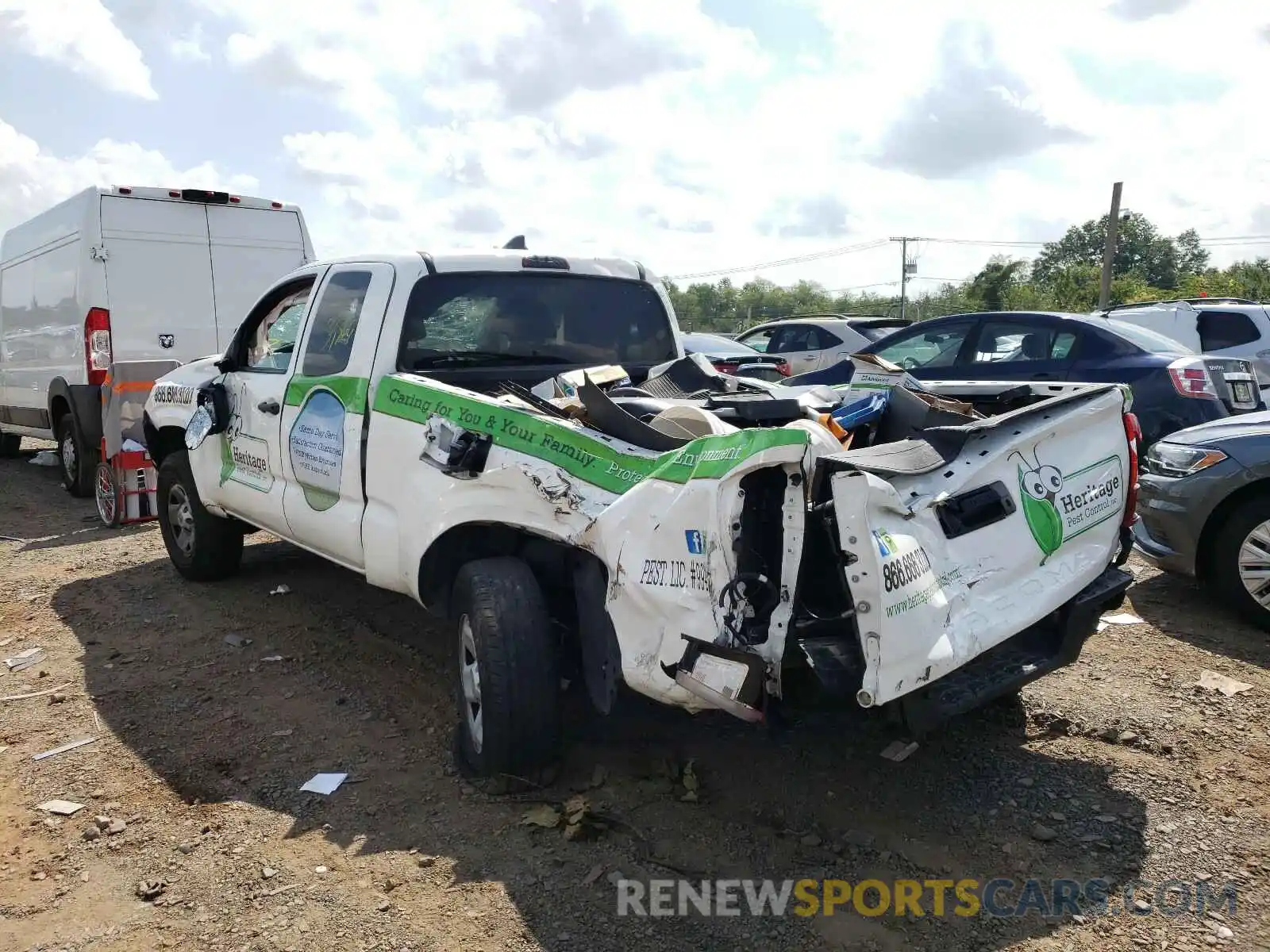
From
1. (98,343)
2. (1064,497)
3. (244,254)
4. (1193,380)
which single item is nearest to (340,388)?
(1064,497)

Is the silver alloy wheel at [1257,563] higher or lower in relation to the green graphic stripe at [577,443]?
lower

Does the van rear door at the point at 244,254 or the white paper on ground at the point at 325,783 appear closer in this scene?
the white paper on ground at the point at 325,783

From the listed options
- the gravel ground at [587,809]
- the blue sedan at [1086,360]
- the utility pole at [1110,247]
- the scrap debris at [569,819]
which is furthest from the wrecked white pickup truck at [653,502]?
the utility pole at [1110,247]

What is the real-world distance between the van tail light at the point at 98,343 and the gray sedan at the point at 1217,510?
→ 8355 millimetres

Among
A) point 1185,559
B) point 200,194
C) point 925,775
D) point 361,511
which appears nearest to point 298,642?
point 361,511

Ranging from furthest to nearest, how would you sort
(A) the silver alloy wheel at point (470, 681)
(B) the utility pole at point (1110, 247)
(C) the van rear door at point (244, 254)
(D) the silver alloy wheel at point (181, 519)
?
(B) the utility pole at point (1110, 247) → (C) the van rear door at point (244, 254) → (D) the silver alloy wheel at point (181, 519) → (A) the silver alloy wheel at point (470, 681)

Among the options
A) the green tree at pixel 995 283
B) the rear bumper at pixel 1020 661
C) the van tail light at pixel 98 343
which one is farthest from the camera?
the green tree at pixel 995 283

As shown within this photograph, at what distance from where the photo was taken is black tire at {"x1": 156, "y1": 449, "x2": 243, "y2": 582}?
632cm

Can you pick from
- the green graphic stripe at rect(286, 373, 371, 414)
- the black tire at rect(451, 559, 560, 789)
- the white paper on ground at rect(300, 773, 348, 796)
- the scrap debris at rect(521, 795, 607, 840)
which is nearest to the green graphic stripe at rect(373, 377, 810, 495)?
the green graphic stripe at rect(286, 373, 371, 414)

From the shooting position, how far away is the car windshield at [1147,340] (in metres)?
8.18

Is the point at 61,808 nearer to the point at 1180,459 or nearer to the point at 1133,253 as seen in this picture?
the point at 1180,459

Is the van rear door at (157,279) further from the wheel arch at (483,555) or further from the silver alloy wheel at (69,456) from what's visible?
the wheel arch at (483,555)

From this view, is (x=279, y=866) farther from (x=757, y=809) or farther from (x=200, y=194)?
(x=200, y=194)

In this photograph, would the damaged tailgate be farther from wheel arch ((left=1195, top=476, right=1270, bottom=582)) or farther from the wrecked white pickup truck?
wheel arch ((left=1195, top=476, right=1270, bottom=582))
